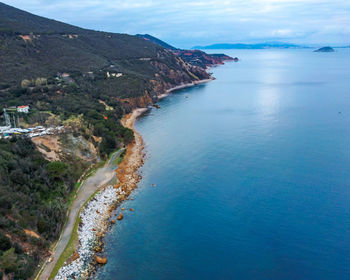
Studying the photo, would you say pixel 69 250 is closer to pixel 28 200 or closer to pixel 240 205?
pixel 28 200

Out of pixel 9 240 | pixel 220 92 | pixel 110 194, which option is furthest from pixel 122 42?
pixel 9 240

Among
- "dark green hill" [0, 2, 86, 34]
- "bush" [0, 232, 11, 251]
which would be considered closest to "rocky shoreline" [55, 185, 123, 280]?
"bush" [0, 232, 11, 251]

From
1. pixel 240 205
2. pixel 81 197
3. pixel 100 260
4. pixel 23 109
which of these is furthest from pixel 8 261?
pixel 23 109

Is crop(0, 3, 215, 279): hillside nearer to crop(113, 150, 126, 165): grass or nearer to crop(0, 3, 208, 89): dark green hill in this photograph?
crop(0, 3, 208, 89): dark green hill

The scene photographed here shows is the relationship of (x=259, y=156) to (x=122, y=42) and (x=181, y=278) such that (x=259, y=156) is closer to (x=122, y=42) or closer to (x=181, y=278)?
(x=181, y=278)

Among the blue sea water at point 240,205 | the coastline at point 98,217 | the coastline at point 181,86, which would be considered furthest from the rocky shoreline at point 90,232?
the coastline at point 181,86

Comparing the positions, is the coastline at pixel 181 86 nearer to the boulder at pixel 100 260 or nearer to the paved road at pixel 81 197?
the paved road at pixel 81 197
